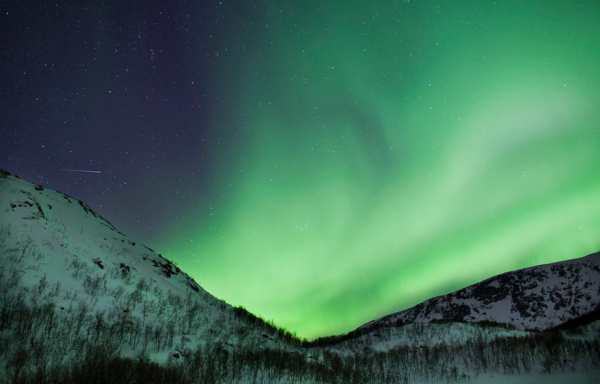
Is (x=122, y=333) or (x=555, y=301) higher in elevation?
(x=122, y=333)

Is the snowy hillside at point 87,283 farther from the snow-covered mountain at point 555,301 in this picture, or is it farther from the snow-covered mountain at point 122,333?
the snow-covered mountain at point 555,301

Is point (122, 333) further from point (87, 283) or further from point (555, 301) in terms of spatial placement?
point (555, 301)

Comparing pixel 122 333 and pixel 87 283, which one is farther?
pixel 87 283

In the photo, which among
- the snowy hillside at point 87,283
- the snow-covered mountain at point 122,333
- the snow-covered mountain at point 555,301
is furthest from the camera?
the snow-covered mountain at point 555,301

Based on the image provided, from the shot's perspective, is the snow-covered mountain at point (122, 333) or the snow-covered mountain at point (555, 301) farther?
the snow-covered mountain at point (555, 301)

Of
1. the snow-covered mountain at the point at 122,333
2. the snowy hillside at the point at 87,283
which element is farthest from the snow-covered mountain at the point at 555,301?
the snowy hillside at the point at 87,283

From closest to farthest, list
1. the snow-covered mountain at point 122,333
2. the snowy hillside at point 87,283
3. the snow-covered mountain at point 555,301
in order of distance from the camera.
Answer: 1. the snow-covered mountain at point 122,333
2. the snowy hillside at point 87,283
3. the snow-covered mountain at point 555,301

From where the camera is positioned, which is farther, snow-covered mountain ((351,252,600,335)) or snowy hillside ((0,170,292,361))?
snow-covered mountain ((351,252,600,335))

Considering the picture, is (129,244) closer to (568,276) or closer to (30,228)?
(30,228)

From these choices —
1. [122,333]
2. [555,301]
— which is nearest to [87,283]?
[122,333]

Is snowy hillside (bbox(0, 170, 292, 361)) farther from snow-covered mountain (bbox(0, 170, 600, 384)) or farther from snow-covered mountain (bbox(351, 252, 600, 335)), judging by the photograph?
snow-covered mountain (bbox(351, 252, 600, 335))

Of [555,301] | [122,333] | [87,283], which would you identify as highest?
[87,283]

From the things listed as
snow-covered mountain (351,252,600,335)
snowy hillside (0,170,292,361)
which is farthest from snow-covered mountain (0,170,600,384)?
snow-covered mountain (351,252,600,335)

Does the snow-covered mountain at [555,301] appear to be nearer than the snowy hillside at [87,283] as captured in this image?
No
